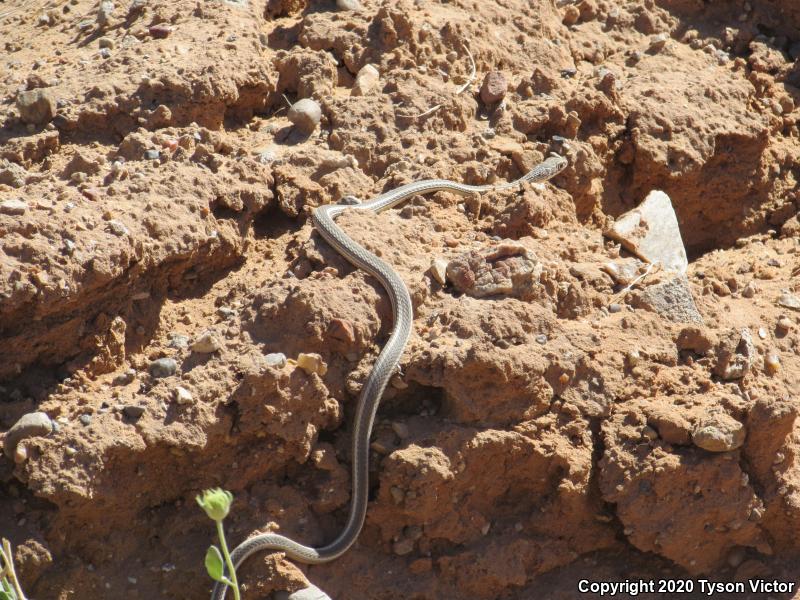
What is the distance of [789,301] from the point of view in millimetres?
5609

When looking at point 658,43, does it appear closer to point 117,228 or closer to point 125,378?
point 117,228

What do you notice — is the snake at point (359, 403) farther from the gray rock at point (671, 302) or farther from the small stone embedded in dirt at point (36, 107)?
the small stone embedded in dirt at point (36, 107)

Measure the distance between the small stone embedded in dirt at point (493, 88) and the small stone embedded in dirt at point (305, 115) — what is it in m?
1.11

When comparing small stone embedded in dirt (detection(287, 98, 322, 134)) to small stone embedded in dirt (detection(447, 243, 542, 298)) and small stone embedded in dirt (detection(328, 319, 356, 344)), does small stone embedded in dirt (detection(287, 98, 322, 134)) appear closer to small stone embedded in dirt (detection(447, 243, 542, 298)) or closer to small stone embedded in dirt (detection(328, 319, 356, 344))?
small stone embedded in dirt (detection(447, 243, 542, 298))

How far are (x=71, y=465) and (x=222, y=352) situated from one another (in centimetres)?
89

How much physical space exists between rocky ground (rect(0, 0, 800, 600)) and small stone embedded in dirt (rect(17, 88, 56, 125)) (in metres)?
0.02

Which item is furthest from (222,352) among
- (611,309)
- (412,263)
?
(611,309)

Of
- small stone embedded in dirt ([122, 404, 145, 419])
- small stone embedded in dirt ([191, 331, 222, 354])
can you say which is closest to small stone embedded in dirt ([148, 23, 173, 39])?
small stone embedded in dirt ([191, 331, 222, 354])

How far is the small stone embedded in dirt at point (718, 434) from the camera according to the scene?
4.78 m

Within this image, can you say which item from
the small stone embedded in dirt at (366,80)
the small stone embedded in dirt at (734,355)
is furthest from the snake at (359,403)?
the small stone embedded in dirt at (734,355)

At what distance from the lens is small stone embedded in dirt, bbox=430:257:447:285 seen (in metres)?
5.12

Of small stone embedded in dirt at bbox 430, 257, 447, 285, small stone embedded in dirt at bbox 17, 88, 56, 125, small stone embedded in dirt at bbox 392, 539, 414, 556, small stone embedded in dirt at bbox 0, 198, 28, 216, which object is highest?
small stone embedded in dirt at bbox 17, 88, 56, 125

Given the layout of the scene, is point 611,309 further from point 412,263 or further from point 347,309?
point 347,309

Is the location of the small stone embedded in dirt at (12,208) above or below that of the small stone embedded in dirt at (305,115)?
below
